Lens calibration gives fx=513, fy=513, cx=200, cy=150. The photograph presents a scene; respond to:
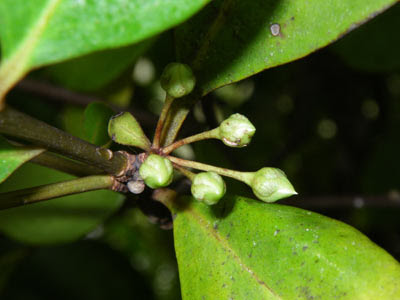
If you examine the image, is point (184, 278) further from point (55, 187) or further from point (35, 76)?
point (35, 76)

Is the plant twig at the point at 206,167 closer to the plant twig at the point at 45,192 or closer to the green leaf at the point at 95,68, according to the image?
the plant twig at the point at 45,192

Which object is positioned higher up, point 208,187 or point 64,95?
point 64,95

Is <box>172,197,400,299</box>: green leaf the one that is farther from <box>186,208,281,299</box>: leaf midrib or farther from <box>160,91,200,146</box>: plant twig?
<box>160,91,200,146</box>: plant twig

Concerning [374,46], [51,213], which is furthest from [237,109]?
[51,213]

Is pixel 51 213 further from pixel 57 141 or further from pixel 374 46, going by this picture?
pixel 374 46

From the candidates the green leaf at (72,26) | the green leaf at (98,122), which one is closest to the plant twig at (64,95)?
the green leaf at (98,122)

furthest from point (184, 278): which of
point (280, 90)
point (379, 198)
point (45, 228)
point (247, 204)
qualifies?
point (280, 90)
